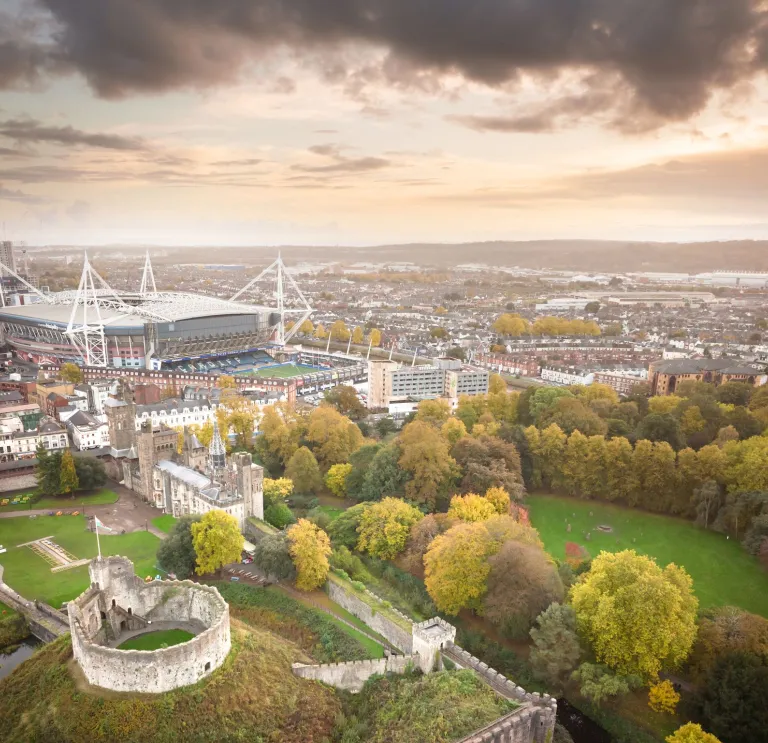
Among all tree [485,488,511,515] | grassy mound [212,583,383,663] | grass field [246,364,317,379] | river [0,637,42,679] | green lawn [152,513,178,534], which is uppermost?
tree [485,488,511,515]

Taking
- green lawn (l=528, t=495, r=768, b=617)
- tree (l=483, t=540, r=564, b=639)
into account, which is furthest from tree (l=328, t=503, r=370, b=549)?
green lawn (l=528, t=495, r=768, b=617)

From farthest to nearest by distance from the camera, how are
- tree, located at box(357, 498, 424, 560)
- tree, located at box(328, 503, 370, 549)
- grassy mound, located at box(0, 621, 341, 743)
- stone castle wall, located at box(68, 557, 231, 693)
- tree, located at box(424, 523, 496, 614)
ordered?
tree, located at box(328, 503, 370, 549) < tree, located at box(357, 498, 424, 560) < tree, located at box(424, 523, 496, 614) < stone castle wall, located at box(68, 557, 231, 693) < grassy mound, located at box(0, 621, 341, 743)

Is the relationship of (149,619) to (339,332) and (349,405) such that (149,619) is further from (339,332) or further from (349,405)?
(339,332)

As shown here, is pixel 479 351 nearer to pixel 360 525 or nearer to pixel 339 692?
pixel 360 525

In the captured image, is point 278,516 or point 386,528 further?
point 278,516

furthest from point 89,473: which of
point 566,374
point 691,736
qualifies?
point 566,374

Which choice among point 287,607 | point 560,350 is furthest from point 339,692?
point 560,350

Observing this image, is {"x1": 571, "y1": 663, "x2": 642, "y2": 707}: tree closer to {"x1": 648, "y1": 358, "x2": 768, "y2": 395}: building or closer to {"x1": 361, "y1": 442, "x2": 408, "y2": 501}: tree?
{"x1": 361, "y1": 442, "x2": 408, "y2": 501}: tree

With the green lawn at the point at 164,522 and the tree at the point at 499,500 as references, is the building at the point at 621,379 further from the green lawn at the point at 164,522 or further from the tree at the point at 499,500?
the green lawn at the point at 164,522
